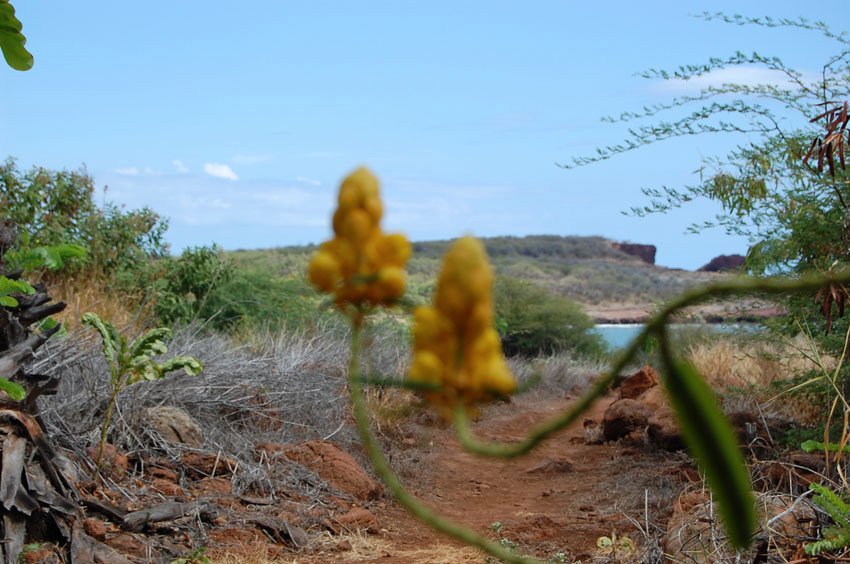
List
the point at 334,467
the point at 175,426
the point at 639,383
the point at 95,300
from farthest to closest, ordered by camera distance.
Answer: the point at 639,383 < the point at 95,300 < the point at 334,467 < the point at 175,426

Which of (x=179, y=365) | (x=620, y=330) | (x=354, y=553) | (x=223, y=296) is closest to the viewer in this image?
(x=354, y=553)

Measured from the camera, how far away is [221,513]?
5168 mm

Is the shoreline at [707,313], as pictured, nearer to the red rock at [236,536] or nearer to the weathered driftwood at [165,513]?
the red rock at [236,536]

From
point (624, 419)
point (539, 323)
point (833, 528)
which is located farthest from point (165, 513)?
point (539, 323)

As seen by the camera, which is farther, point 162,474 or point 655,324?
point 162,474

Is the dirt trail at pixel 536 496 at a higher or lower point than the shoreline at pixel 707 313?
lower

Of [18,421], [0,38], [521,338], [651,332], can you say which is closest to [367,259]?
[651,332]

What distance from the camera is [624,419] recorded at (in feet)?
29.7

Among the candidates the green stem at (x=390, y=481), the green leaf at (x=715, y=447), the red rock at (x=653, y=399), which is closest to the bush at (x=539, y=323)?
the red rock at (x=653, y=399)

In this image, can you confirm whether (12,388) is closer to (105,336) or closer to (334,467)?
(105,336)

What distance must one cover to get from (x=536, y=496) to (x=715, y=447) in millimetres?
7176

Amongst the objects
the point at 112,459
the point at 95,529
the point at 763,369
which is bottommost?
the point at 95,529

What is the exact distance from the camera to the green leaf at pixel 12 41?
4480 mm

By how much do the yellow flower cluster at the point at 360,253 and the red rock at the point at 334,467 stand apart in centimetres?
603
